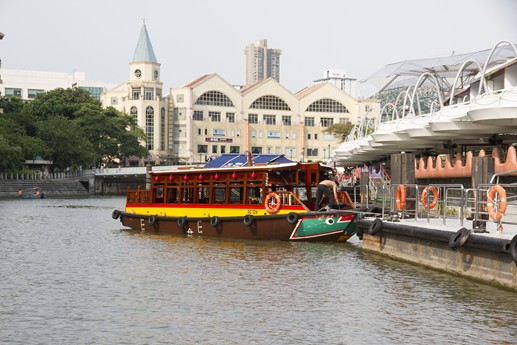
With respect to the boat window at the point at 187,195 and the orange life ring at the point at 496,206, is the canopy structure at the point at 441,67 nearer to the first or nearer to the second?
the boat window at the point at 187,195

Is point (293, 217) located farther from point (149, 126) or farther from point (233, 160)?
point (149, 126)

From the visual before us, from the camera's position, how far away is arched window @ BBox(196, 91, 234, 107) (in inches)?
5704

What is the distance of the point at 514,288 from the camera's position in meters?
18.5

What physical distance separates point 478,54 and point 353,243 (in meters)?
41.4

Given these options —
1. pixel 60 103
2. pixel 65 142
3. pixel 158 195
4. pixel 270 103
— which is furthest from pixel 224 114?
pixel 158 195

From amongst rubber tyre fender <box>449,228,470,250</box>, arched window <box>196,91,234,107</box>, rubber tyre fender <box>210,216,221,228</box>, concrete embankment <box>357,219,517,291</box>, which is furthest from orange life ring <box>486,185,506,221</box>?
arched window <box>196,91,234,107</box>

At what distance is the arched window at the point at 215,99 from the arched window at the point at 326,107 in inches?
579

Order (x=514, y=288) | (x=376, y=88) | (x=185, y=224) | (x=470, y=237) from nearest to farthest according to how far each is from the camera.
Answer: (x=514, y=288), (x=470, y=237), (x=185, y=224), (x=376, y=88)

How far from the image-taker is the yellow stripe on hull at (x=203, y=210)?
103 ft

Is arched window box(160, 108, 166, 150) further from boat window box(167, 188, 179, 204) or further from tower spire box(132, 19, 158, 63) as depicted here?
boat window box(167, 188, 179, 204)

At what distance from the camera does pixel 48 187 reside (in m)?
99.2

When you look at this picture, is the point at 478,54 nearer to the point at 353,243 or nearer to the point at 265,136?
the point at 353,243

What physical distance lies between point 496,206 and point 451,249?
7.26 ft

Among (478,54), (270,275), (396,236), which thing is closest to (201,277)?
(270,275)
